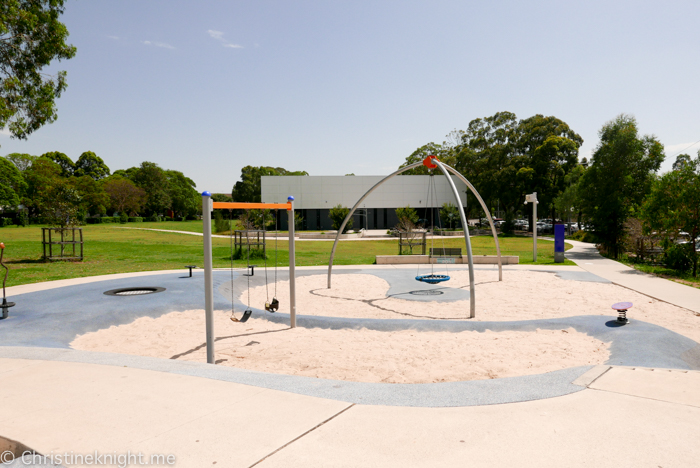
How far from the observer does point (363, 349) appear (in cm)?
761

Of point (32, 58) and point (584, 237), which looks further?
point (584, 237)

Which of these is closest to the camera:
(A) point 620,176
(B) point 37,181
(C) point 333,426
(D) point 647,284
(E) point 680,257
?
(C) point 333,426

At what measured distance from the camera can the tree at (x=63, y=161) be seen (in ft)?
290

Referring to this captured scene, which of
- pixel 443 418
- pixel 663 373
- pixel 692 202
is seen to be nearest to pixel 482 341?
pixel 663 373

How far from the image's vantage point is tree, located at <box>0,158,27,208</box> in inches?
2334

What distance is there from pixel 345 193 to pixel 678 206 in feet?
124

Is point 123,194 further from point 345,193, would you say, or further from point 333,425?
point 333,425

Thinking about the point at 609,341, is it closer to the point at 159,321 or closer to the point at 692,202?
the point at 159,321

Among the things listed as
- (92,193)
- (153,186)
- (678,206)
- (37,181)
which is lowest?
(678,206)

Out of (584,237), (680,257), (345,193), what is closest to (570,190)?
(584,237)

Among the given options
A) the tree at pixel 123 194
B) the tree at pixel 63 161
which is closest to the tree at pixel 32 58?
the tree at pixel 123 194

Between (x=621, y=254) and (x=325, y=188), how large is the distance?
34.1 m

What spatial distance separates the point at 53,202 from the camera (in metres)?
20.2

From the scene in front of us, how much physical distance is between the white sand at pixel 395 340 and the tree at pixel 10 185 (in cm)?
6601
